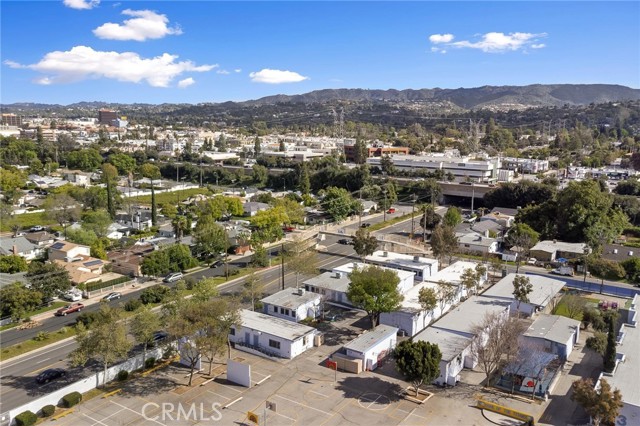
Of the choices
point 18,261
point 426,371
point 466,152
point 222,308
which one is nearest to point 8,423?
point 222,308

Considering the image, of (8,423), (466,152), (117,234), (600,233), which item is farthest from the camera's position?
(466,152)

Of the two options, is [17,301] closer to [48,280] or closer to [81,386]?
[48,280]

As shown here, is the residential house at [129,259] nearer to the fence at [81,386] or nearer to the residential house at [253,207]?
the fence at [81,386]

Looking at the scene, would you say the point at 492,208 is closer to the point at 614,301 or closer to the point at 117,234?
the point at 614,301

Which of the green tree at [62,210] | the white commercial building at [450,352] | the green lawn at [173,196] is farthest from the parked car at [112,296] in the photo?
the green lawn at [173,196]

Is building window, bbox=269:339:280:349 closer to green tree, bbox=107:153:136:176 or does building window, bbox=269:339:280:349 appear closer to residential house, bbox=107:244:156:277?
residential house, bbox=107:244:156:277

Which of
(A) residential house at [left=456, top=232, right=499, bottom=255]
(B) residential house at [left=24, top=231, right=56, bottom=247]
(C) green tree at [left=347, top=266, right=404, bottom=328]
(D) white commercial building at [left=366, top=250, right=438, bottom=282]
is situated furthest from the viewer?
(B) residential house at [left=24, top=231, right=56, bottom=247]

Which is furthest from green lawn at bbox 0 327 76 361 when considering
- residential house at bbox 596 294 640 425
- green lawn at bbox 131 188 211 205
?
green lawn at bbox 131 188 211 205
